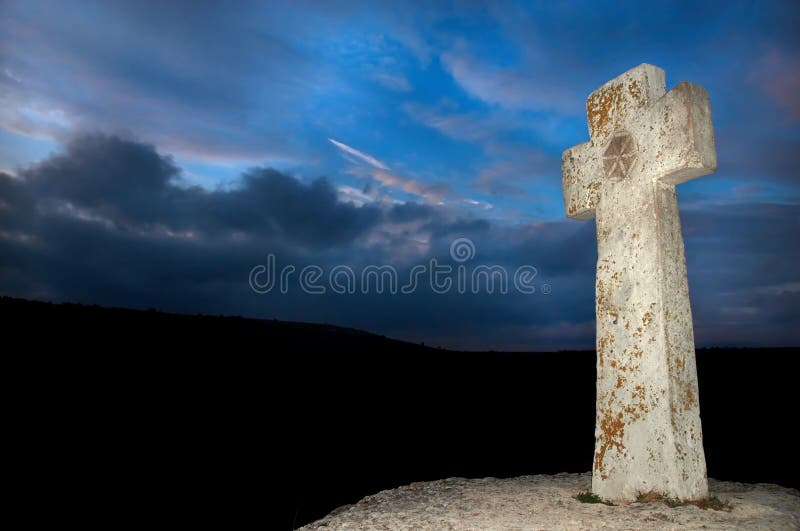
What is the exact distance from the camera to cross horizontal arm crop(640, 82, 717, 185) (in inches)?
182

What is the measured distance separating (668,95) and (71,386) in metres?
10.5

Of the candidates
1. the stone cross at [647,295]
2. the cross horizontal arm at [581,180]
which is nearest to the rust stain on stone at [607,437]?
the stone cross at [647,295]

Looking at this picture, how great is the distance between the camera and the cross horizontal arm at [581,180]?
5.68 metres

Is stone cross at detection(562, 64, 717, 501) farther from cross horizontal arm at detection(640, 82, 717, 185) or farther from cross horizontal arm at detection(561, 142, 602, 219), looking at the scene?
cross horizontal arm at detection(561, 142, 602, 219)

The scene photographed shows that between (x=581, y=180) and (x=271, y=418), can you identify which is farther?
(x=271, y=418)

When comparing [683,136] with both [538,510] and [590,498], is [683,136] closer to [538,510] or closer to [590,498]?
[590,498]

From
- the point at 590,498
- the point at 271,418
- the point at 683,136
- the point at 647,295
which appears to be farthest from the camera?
the point at 271,418

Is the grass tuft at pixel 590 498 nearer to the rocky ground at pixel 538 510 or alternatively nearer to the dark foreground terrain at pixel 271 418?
the rocky ground at pixel 538 510

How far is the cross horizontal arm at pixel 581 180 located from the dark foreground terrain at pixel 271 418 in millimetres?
4052

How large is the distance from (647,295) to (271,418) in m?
7.72

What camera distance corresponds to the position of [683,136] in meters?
4.68

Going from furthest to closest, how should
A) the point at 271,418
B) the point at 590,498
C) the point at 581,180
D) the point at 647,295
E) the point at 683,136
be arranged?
the point at 271,418 → the point at 581,180 → the point at 590,498 → the point at 647,295 → the point at 683,136

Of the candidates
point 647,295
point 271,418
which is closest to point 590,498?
point 647,295

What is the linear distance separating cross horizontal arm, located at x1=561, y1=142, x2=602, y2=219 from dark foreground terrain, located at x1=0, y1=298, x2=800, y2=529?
4.05 metres
